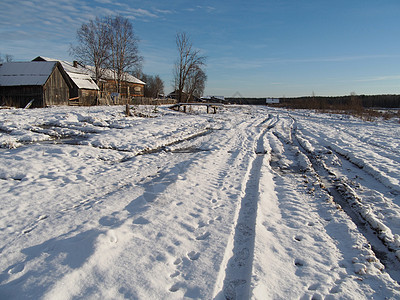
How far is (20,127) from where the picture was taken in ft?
32.8

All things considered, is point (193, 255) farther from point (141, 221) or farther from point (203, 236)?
point (141, 221)

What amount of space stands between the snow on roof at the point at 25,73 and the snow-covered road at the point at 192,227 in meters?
23.2

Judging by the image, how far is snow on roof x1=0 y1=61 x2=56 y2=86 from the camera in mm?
26062

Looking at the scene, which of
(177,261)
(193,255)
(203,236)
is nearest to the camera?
(177,261)

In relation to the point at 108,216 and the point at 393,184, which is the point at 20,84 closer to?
the point at 108,216

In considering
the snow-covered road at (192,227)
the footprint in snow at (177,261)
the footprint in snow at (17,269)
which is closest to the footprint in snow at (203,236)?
the snow-covered road at (192,227)

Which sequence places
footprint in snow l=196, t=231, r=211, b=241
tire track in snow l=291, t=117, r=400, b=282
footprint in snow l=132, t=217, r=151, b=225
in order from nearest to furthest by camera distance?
tire track in snow l=291, t=117, r=400, b=282
footprint in snow l=196, t=231, r=211, b=241
footprint in snow l=132, t=217, r=151, b=225

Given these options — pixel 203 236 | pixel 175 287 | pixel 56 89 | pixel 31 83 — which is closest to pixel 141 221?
pixel 203 236

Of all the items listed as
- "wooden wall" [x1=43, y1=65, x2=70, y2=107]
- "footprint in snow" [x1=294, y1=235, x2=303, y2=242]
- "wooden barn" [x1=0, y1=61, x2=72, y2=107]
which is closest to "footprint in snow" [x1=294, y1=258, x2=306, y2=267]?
"footprint in snow" [x1=294, y1=235, x2=303, y2=242]

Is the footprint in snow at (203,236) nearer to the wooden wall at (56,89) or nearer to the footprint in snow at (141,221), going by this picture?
the footprint in snow at (141,221)

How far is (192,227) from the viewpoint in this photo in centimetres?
356

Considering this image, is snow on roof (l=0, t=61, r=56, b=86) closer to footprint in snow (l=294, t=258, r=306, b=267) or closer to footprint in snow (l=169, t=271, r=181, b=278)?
footprint in snow (l=169, t=271, r=181, b=278)

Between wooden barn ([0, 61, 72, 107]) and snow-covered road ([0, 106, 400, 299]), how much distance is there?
73.9 feet

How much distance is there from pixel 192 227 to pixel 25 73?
3054 cm
